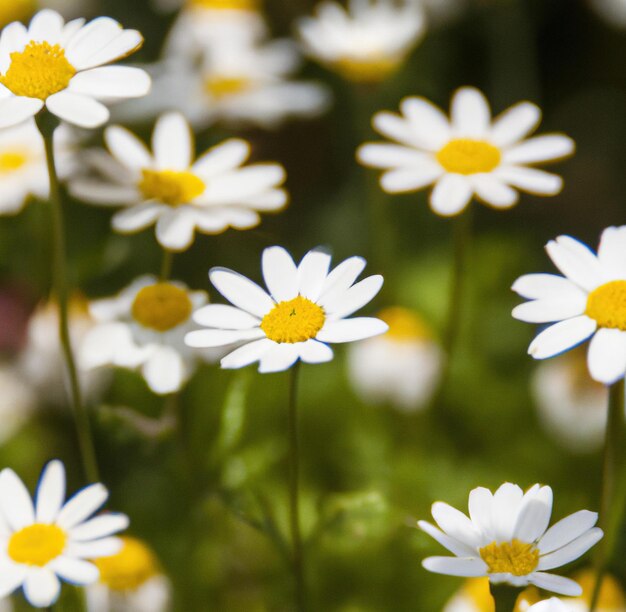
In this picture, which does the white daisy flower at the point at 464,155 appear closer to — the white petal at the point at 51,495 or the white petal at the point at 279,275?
the white petal at the point at 279,275

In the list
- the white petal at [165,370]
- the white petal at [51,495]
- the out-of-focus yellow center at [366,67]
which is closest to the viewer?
the white petal at [51,495]

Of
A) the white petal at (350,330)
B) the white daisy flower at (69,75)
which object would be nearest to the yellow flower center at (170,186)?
the white daisy flower at (69,75)

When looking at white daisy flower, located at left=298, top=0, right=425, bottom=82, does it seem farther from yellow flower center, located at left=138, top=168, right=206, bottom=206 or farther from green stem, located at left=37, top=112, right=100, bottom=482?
green stem, located at left=37, top=112, right=100, bottom=482

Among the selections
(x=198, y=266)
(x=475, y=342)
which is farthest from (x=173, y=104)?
(x=475, y=342)

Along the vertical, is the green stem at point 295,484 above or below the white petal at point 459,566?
above

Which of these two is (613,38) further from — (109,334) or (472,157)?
(109,334)

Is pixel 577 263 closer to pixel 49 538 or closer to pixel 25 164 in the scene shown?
pixel 49 538

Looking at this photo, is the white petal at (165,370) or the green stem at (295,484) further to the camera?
the white petal at (165,370)
